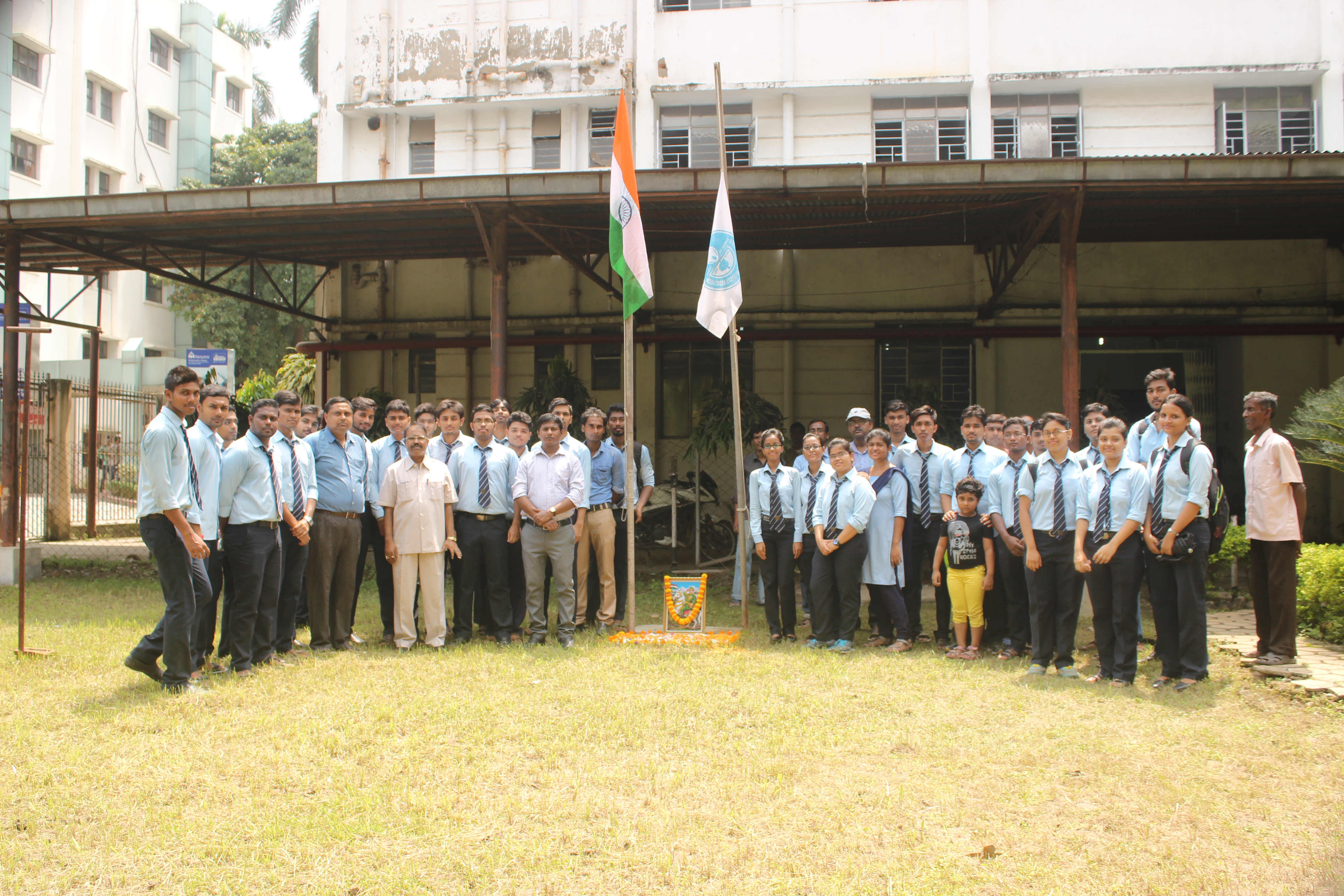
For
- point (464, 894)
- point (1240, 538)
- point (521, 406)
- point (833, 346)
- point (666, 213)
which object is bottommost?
point (464, 894)

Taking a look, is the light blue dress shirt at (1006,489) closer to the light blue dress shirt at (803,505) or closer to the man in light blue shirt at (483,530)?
the light blue dress shirt at (803,505)

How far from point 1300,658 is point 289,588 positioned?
23.4 feet

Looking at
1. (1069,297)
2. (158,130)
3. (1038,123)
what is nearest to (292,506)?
(1069,297)

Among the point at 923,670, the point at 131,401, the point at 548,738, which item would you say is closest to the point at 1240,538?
the point at 923,670

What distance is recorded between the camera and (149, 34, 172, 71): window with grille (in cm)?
3108

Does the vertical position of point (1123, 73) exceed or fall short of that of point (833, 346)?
it exceeds it

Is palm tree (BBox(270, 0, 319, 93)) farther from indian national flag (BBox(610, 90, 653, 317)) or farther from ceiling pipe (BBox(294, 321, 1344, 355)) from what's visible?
indian national flag (BBox(610, 90, 653, 317))

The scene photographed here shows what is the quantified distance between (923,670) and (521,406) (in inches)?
348

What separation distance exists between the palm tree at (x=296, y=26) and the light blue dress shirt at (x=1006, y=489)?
25.6m

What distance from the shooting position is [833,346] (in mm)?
14703

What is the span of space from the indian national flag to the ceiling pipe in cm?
521

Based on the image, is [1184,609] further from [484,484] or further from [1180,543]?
[484,484]

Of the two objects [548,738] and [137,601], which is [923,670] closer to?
[548,738]

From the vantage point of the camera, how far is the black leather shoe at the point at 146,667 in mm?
5664
